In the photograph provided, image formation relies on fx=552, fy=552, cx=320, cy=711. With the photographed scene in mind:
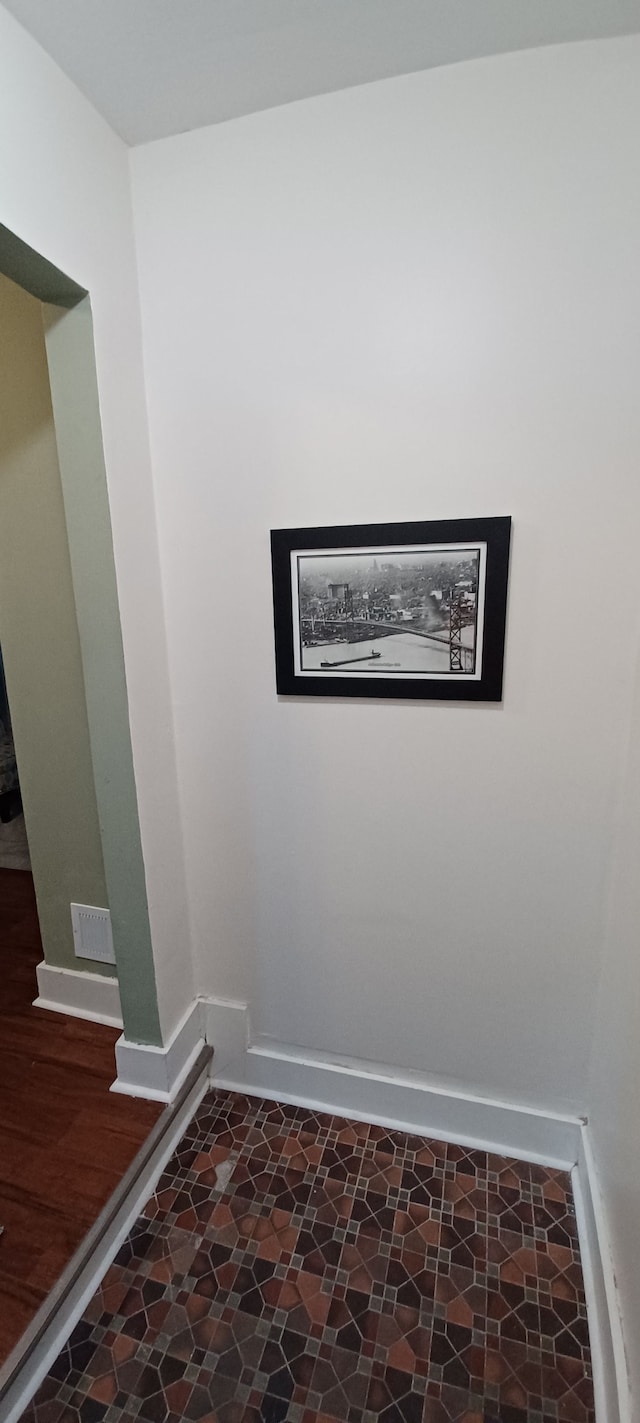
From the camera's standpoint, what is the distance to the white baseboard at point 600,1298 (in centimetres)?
88

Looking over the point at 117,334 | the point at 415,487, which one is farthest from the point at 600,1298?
the point at 117,334

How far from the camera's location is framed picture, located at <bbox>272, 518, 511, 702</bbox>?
107 centimetres

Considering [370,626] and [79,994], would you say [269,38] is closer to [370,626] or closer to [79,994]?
[370,626]

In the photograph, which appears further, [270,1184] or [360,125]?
[270,1184]

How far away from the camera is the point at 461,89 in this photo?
0.93 meters

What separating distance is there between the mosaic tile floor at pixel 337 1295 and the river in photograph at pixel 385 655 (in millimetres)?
1166

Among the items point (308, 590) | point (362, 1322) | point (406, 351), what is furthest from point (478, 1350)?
point (406, 351)

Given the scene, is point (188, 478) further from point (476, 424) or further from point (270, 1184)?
point (270, 1184)

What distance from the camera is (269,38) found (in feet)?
2.88

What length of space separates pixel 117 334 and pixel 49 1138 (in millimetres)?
1735

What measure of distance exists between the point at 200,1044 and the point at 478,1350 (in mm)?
830

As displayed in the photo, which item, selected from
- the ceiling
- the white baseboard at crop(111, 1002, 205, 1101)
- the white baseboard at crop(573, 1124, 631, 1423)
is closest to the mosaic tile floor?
the white baseboard at crop(573, 1124, 631, 1423)

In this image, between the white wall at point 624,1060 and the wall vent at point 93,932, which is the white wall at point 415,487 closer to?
the white wall at point 624,1060

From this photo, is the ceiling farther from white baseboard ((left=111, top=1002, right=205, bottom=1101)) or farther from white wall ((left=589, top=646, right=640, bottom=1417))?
white baseboard ((left=111, top=1002, right=205, bottom=1101))
